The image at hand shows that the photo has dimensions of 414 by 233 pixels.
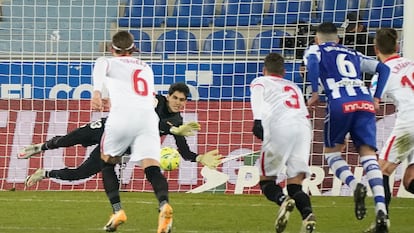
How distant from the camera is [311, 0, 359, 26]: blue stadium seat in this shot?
1630 cm

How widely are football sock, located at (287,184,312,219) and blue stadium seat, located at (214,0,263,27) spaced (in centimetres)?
761

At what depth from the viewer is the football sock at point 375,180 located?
905 cm

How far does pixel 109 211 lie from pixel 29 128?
383cm

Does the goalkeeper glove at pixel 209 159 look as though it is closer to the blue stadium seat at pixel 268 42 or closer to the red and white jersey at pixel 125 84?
the red and white jersey at pixel 125 84

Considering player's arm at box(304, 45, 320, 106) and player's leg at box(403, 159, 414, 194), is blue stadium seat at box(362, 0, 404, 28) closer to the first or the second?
player's leg at box(403, 159, 414, 194)

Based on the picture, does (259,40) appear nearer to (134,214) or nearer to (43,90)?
(43,90)

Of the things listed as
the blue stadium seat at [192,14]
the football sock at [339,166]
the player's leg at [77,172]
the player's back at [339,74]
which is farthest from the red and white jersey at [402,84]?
the blue stadium seat at [192,14]


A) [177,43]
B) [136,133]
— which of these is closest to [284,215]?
[136,133]

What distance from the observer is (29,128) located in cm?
1509

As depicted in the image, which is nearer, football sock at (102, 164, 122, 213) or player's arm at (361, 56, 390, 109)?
Answer: football sock at (102, 164, 122, 213)

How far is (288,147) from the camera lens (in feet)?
30.0

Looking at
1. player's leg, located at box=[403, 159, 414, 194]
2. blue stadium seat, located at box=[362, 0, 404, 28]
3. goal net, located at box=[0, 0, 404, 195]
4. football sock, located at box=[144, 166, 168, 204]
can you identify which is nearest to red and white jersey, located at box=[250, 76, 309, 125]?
football sock, located at box=[144, 166, 168, 204]

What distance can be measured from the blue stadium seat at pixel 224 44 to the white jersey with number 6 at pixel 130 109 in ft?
22.9

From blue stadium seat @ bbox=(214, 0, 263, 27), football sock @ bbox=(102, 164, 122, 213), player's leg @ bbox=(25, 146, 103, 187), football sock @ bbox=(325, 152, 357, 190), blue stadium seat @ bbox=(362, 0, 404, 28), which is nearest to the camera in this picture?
football sock @ bbox=(102, 164, 122, 213)
